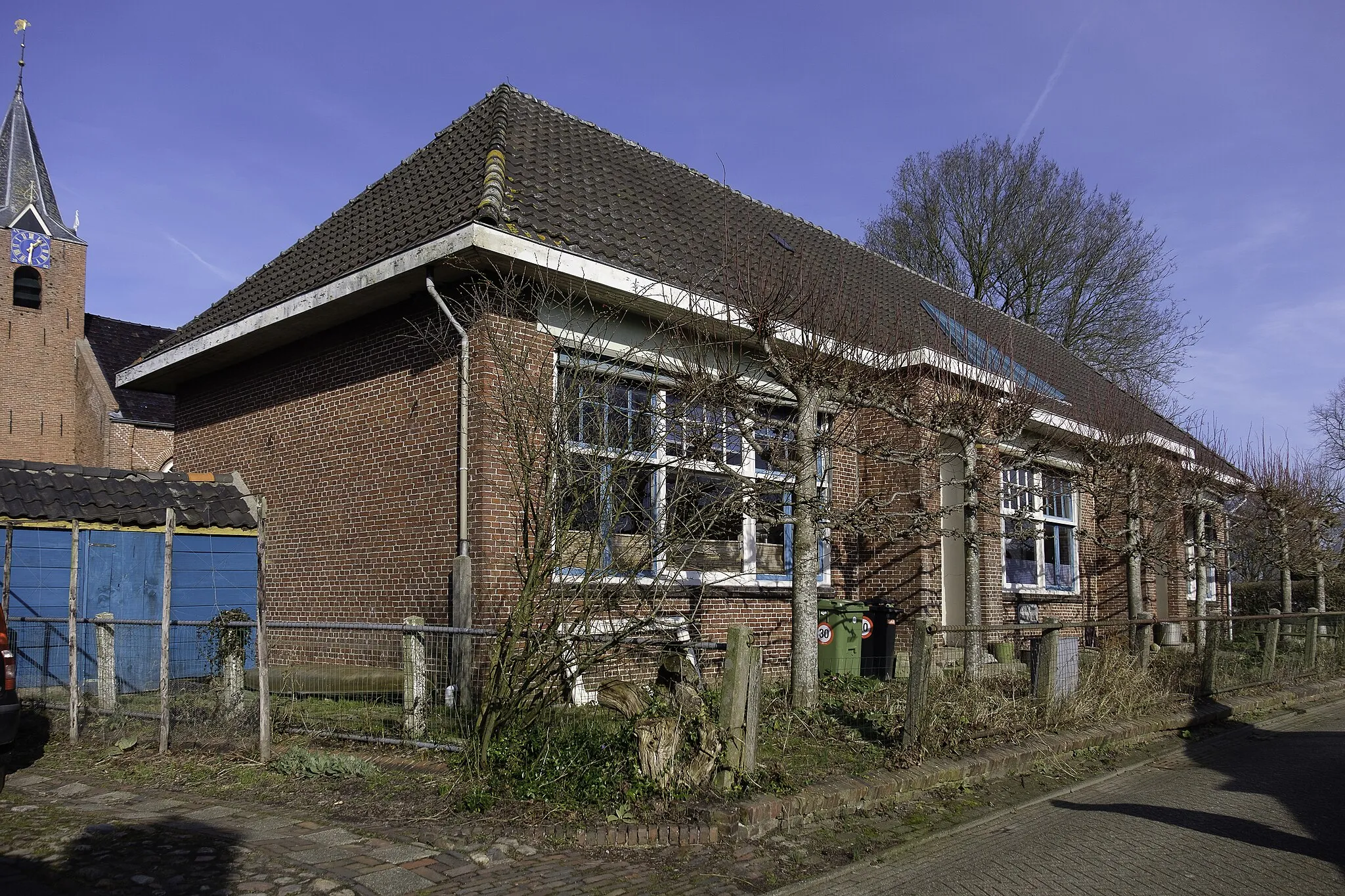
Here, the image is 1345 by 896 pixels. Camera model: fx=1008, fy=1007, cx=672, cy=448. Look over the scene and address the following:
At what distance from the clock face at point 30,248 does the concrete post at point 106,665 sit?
87.1 ft

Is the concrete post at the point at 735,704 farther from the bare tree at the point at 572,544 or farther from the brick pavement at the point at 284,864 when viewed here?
the brick pavement at the point at 284,864

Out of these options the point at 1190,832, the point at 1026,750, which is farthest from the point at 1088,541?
the point at 1190,832

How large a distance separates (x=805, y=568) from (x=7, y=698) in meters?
6.41

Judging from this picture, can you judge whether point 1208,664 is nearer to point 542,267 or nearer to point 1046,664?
point 1046,664

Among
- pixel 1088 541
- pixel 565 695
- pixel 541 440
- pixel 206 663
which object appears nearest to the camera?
pixel 565 695

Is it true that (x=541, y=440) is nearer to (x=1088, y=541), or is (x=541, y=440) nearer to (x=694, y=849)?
(x=694, y=849)

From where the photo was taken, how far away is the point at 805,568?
948 centimetres

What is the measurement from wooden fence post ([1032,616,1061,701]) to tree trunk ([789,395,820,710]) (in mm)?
1966

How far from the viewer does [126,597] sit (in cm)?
1121

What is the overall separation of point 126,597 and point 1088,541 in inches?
614

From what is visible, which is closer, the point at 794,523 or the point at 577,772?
the point at 577,772

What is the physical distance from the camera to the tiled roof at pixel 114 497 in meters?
10.8

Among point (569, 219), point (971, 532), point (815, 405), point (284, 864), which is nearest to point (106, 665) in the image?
point (284, 864)

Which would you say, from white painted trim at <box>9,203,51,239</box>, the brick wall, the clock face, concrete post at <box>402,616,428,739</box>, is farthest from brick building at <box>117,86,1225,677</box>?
white painted trim at <box>9,203,51,239</box>
